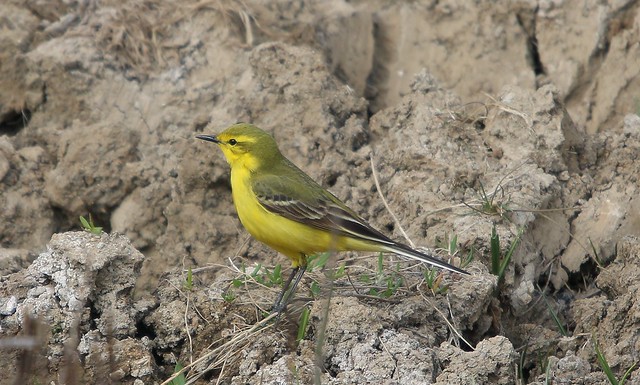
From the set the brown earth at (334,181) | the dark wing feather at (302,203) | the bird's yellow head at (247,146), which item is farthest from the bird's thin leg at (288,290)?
the bird's yellow head at (247,146)

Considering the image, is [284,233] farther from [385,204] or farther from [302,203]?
[385,204]

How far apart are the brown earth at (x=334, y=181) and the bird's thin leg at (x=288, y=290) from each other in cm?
11

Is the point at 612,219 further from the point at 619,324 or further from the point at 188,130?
the point at 188,130

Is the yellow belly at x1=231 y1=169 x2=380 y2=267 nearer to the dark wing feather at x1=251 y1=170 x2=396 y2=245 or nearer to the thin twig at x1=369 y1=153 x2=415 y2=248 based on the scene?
the dark wing feather at x1=251 y1=170 x2=396 y2=245

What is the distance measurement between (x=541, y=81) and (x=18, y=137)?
4.59 metres

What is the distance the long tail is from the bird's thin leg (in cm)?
67

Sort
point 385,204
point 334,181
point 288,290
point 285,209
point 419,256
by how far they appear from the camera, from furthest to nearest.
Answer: point 334,181 < point 385,204 < point 285,209 < point 288,290 < point 419,256

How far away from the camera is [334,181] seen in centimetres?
797

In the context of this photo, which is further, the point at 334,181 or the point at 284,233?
the point at 334,181

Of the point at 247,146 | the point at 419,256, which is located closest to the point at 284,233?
the point at 247,146

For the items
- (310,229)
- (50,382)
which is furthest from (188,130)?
(50,382)

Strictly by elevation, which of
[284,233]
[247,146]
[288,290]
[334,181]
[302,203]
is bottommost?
[288,290]

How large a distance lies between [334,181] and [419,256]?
1.93m

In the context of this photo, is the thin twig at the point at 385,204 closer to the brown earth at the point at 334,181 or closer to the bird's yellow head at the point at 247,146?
the brown earth at the point at 334,181
